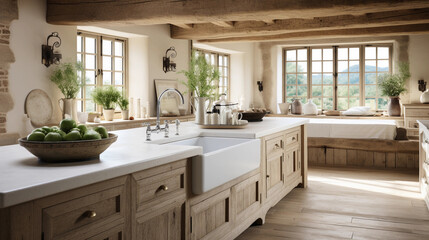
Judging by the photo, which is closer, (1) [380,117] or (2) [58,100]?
(2) [58,100]

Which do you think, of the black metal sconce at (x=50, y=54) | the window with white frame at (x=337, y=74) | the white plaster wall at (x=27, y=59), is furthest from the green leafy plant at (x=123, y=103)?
the window with white frame at (x=337, y=74)

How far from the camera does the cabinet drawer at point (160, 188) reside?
1.96 metres

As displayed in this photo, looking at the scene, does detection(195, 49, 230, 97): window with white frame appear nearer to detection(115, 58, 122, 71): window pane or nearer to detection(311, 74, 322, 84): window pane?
detection(311, 74, 322, 84): window pane

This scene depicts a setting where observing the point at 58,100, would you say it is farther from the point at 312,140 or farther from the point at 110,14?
the point at 312,140

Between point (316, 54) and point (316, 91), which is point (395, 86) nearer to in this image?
point (316, 91)

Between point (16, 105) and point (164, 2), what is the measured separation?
2001 mm

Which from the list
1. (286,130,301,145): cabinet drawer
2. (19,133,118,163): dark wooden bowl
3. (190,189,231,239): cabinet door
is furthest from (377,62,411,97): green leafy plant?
(19,133,118,163): dark wooden bowl

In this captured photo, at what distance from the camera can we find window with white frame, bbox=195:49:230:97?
8805 mm

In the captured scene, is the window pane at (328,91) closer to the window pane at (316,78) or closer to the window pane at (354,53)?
the window pane at (316,78)

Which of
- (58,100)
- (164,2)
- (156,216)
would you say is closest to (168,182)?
(156,216)

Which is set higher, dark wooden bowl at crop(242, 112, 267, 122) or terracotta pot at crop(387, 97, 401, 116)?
terracotta pot at crop(387, 97, 401, 116)

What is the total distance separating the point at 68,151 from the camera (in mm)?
1796

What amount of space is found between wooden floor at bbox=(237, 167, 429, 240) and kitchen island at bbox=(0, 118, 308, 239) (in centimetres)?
45

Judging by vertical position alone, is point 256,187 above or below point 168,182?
below
